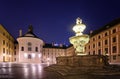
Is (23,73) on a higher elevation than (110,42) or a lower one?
lower

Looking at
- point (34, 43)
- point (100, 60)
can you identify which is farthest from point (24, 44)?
point (100, 60)

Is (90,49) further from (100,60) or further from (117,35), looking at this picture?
(100,60)

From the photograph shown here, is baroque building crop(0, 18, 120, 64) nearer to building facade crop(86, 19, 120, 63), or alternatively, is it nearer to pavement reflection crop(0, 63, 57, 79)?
building facade crop(86, 19, 120, 63)

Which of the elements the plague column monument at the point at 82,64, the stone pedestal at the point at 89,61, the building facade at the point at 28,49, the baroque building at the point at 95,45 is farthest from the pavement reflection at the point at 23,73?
the building facade at the point at 28,49

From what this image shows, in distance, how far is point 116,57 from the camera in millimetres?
43875

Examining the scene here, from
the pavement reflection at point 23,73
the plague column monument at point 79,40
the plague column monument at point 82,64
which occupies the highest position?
the plague column monument at point 79,40

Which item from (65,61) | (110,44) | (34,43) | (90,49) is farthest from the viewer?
(90,49)

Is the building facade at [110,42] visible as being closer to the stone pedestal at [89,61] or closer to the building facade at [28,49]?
the building facade at [28,49]

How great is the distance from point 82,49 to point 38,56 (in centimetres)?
4387

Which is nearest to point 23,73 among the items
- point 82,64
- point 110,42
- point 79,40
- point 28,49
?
point 82,64

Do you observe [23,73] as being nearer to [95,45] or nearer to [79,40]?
[79,40]

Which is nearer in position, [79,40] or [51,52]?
[79,40]

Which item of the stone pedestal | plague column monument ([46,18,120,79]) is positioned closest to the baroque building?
plague column monument ([46,18,120,79])

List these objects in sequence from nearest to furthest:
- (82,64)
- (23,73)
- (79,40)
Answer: (23,73) → (82,64) → (79,40)
